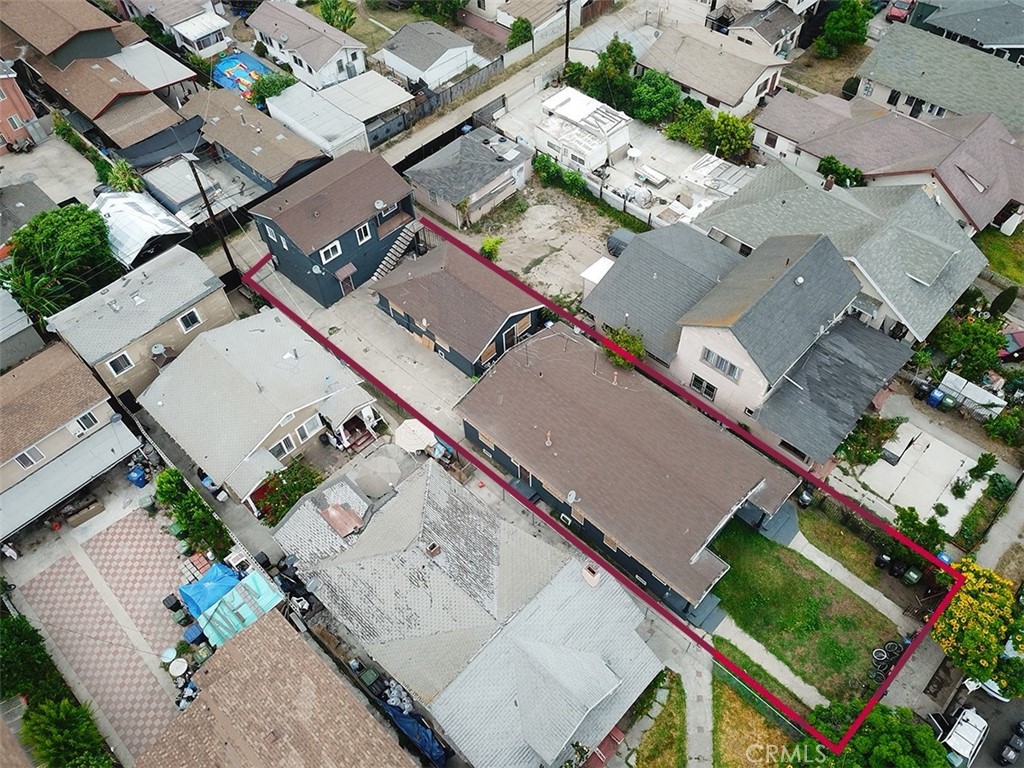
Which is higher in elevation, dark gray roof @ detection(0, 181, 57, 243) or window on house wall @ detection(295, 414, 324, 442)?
window on house wall @ detection(295, 414, 324, 442)

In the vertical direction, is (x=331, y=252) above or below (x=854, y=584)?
below

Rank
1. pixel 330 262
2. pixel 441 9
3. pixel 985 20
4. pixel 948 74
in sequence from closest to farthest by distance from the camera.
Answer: pixel 330 262 < pixel 948 74 < pixel 985 20 < pixel 441 9

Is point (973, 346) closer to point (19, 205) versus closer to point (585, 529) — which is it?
point (585, 529)

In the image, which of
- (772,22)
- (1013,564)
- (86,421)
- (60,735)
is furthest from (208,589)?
(772,22)

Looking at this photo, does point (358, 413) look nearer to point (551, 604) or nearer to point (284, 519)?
point (284, 519)

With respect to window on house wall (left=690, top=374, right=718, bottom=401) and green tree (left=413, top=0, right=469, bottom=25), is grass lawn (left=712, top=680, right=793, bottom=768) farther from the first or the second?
green tree (left=413, top=0, right=469, bottom=25)

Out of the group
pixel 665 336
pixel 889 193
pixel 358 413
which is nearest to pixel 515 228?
pixel 665 336

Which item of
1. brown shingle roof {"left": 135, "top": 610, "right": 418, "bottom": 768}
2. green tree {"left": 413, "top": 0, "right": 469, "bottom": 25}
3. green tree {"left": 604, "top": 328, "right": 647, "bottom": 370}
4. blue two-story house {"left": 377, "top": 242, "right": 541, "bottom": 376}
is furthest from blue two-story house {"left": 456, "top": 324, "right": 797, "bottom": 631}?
green tree {"left": 413, "top": 0, "right": 469, "bottom": 25}
